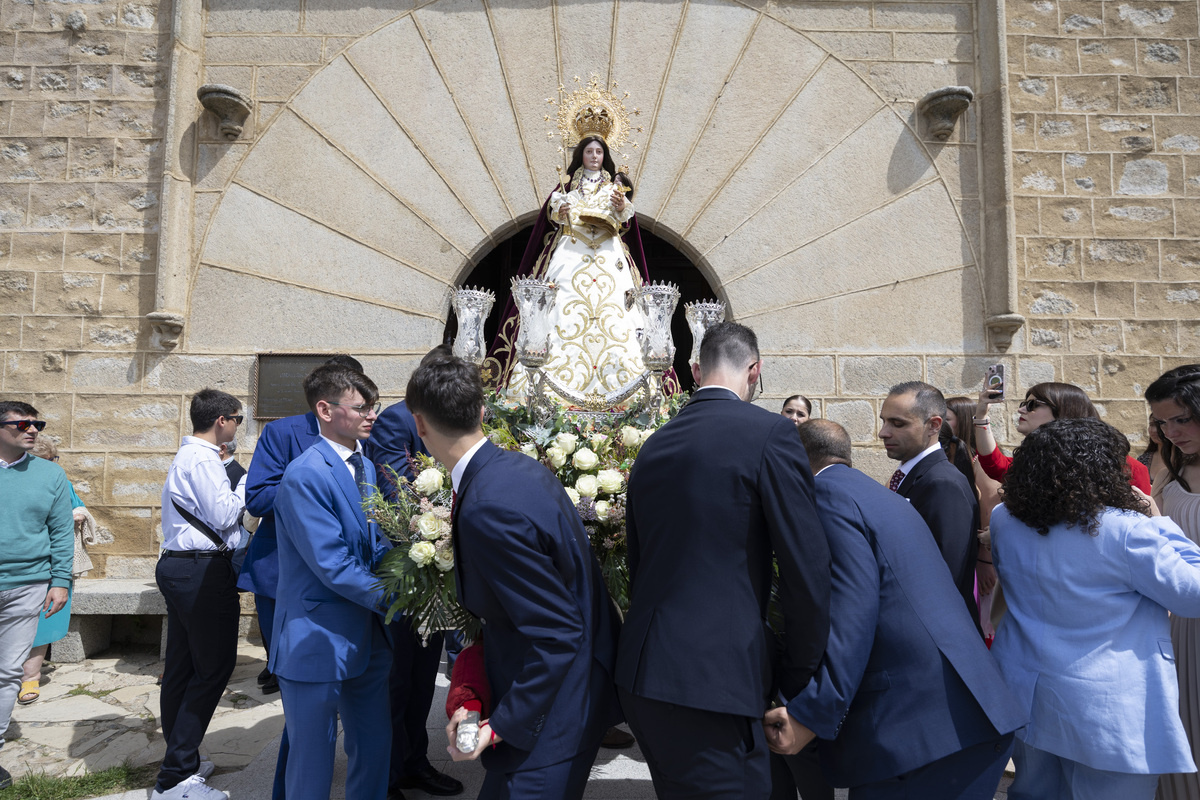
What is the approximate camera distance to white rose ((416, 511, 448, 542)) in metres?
2.41

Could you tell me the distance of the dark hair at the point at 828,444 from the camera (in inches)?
93.5

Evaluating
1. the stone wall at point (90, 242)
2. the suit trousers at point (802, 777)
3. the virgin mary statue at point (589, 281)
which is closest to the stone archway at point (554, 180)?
the stone wall at point (90, 242)

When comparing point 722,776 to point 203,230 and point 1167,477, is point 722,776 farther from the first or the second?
point 203,230

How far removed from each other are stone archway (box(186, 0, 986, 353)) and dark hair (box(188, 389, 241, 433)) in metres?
2.48

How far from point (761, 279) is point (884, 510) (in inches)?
171

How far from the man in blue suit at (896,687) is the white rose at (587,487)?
92cm

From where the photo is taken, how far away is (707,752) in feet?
6.11

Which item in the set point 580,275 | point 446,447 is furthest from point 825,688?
point 580,275

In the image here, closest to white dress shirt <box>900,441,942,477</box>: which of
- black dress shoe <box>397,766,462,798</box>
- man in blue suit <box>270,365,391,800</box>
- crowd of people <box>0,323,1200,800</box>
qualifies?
crowd of people <box>0,323,1200,800</box>

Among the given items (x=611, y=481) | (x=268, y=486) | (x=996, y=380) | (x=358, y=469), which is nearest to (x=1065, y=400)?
(x=996, y=380)

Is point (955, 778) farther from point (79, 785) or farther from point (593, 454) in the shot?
point (79, 785)

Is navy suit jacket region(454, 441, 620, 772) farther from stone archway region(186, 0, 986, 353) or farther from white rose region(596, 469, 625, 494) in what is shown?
stone archway region(186, 0, 986, 353)

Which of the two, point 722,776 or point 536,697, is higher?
point 536,697

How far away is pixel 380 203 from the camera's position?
614 centimetres
